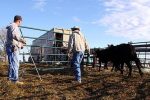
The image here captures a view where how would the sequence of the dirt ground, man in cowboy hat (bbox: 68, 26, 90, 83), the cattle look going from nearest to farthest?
1. the dirt ground
2. man in cowboy hat (bbox: 68, 26, 90, 83)
3. the cattle

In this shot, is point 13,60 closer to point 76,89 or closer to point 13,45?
point 13,45

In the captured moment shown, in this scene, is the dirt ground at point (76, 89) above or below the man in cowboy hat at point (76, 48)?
below

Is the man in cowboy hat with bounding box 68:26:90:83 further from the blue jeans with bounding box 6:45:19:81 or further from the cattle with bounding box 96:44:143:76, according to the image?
the cattle with bounding box 96:44:143:76

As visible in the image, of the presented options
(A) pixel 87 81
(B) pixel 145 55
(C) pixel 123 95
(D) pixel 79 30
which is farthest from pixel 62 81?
(B) pixel 145 55

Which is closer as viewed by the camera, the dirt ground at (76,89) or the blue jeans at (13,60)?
the dirt ground at (76,89)

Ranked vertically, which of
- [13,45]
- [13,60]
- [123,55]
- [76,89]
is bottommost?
[76,89]

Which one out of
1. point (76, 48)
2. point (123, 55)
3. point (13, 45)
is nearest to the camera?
point (13, 45)

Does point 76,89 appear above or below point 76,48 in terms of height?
below

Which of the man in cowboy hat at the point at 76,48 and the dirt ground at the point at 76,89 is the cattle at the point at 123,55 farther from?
the man in cowboy hat at the point at 76,48

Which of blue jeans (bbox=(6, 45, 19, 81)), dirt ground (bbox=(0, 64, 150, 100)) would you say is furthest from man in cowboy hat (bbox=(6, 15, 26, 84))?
dirt ground (bbox=(0, 64, 150, 100))

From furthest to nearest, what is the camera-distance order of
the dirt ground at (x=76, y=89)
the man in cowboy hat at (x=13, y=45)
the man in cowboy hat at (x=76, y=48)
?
the man in cowboy hat at (x=76, y=48), the man in cowboy hat at (x=13, y=45), the dirt ground at (x=76, y=89)

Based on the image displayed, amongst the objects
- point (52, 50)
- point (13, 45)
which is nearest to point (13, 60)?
point (13, 45)

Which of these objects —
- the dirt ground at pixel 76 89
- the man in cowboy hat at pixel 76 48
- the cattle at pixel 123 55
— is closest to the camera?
the dirt ground at pixel 76 89

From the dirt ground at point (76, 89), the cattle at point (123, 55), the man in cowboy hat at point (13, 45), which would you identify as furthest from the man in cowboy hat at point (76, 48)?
the cattle at point (123, 55)
